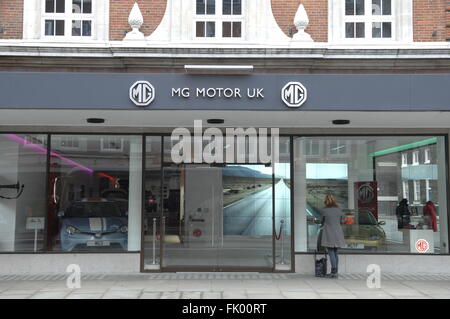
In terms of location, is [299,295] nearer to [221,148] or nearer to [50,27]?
[221,148]

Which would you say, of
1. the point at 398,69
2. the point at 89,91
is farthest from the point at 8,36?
the point at 398,69

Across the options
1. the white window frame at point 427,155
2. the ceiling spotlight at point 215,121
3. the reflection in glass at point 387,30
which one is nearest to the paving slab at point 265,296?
the ceiling spotlight at point 215,121

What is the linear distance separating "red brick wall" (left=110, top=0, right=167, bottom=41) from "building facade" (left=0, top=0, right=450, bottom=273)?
0.08 ft

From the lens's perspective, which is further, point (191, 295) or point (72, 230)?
point (72, 230)

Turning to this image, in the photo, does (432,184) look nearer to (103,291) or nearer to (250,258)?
(250,258)

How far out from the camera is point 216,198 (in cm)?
1159

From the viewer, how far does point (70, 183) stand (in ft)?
37.2

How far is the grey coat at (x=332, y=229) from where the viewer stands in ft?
33.8

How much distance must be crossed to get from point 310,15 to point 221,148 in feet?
11.6

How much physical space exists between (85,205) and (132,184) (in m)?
1.17

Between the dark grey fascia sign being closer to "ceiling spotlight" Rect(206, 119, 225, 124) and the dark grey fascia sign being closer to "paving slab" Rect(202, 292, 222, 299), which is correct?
"ceiling spotlight" Rect(206, 119, 225, 124)

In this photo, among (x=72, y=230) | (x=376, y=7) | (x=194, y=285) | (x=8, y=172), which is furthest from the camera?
(x=8, y=172)

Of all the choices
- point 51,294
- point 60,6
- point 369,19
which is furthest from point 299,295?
point 60,6

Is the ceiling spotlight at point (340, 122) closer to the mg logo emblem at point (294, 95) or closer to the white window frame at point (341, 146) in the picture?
the white window frame at point (341, 146)
